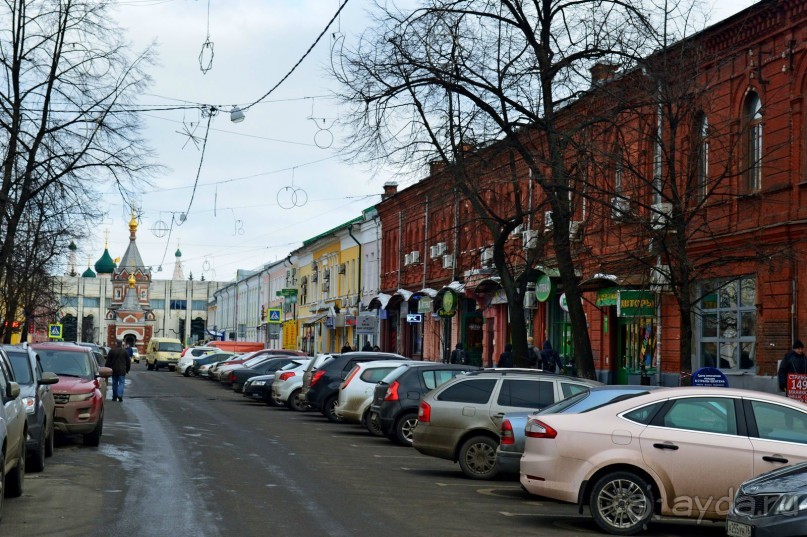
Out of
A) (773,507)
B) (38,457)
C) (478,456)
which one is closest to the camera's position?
(773,507)

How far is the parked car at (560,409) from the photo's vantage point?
12766 mm

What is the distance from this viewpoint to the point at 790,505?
8.91m

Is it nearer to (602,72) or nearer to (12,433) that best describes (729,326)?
(602,72)

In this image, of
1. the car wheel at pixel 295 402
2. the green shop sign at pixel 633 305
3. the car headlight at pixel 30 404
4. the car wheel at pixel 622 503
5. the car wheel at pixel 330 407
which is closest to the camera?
the car wheel at pixel 622 503

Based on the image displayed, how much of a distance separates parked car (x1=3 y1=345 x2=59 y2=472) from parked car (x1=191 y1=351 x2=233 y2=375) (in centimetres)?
4275

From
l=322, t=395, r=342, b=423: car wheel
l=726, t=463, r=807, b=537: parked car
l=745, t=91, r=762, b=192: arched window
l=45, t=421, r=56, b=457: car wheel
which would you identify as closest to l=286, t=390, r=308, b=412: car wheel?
l=322, t=395, r=342, b=423: car wheel

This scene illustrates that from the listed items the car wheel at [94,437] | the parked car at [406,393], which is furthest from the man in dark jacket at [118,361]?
the parked car at [406,393]

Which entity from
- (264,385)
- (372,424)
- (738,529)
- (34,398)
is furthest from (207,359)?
(738,529)

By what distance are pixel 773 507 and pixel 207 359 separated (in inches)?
2222

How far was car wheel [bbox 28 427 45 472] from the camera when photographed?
15.6m

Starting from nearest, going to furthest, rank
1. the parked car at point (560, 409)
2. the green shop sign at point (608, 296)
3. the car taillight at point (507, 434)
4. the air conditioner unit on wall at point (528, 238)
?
1. the parked car at point (560, 409)
2. the car taillight at point (507, 434)
3. the green shop sign at point (608, 296)
4. the air conditioner unit on wall at point (528, 238)

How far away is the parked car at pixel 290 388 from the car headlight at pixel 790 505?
25.2 meters

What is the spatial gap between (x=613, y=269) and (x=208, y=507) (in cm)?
1219

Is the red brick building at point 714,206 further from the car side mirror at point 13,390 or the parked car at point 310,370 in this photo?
the car side mirror at point 13,390
